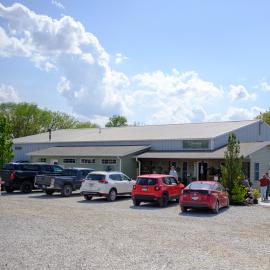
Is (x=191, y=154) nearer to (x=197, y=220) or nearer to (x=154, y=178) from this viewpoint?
(x=154, y=178)

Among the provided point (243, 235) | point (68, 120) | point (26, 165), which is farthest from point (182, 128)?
point (68, 120)

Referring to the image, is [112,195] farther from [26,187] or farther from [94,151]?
[94,151]

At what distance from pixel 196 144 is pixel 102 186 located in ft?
46.3

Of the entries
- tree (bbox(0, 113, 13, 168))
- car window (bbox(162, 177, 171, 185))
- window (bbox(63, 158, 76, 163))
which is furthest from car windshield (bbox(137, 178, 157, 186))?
window (bbox(63, 158, 76, 163))

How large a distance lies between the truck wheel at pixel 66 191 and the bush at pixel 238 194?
9.64 metres

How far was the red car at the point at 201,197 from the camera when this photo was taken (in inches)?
762

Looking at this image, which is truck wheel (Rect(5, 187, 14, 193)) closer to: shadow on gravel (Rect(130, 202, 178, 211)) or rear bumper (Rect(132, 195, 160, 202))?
shadow on gravel (Rect(130, 202, 178, 211))

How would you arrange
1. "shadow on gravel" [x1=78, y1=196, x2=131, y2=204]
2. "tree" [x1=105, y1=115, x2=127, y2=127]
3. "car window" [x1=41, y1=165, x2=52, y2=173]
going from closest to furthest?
1. "shadow on gravel" [x1=78, y1=196, x2=131, y2=204]
2. "car window" [x1=41, y1=165, x2=52, y2=173]
3. "tree" [x1=105, y1=115, x2=127, y2=127]

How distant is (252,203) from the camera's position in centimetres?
2405

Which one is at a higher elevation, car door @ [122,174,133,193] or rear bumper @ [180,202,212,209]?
car door @ [122,174,133,193]

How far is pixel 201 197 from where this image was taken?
19469 mm

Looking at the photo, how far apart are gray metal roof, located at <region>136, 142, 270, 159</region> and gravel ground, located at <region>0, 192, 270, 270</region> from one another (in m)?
11.6

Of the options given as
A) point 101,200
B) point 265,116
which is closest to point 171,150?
point 101,200

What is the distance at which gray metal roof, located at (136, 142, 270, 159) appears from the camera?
3152 cm
